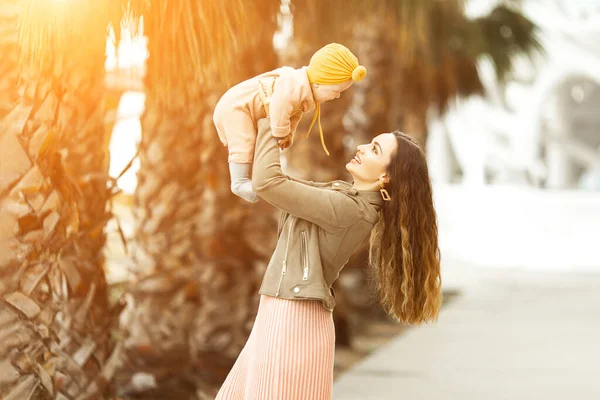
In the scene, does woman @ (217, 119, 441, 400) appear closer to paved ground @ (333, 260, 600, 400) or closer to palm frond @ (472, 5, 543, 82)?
paved ground @ (333, 260, 600, 400)

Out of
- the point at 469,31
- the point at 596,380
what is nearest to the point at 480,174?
the point at 469,31

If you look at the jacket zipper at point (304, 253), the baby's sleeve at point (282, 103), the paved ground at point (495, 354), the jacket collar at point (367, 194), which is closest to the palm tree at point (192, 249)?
the paved ground at point (495, 354)

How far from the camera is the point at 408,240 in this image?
318 cm

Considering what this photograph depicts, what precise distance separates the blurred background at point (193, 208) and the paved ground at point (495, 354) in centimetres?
4

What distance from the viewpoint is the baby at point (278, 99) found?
111 inches

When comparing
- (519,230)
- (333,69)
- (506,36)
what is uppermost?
(506,36)

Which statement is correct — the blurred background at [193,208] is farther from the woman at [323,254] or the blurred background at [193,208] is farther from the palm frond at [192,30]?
the woman at [323,254]

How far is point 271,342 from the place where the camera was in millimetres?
3006

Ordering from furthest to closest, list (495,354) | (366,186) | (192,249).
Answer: (495,354)
(192,249)
(366,186)

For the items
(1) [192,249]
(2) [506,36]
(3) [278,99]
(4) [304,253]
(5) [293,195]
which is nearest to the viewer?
(3) [278,99]

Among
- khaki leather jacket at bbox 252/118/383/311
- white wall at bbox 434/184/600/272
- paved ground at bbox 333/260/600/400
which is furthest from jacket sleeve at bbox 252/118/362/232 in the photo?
white wall at bbox 434/184/600/272

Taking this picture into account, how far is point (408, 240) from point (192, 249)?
12.7ft

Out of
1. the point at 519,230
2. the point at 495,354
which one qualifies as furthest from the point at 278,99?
the point at 519,230

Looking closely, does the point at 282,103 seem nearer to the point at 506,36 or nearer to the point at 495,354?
the point at 495,354
